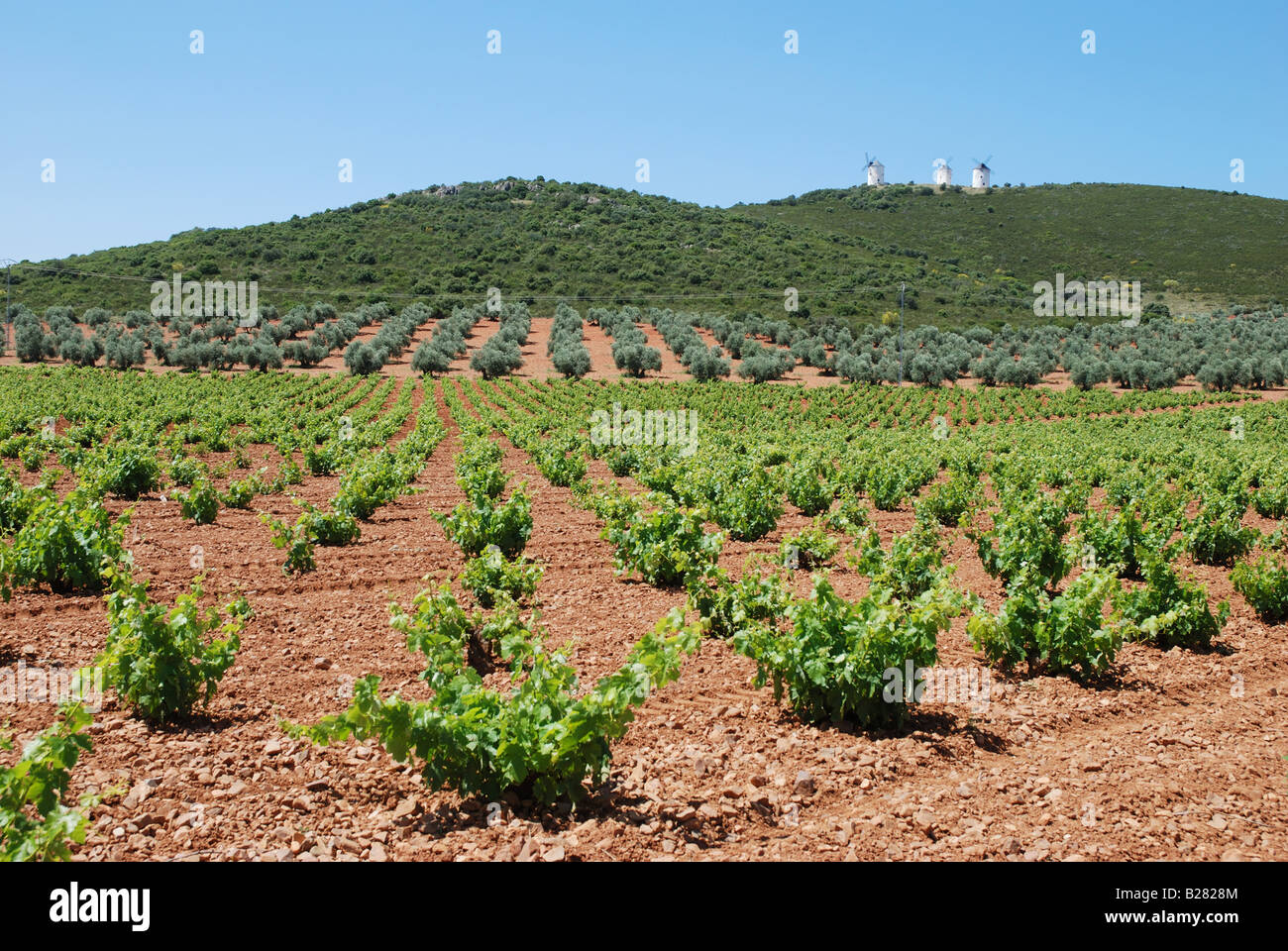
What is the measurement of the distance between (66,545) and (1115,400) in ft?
173

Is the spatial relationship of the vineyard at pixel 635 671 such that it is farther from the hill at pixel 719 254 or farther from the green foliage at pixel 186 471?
the hill at pixel 719 254

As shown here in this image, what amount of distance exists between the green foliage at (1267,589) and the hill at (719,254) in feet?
247

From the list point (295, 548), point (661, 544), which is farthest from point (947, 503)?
point (295, 548)

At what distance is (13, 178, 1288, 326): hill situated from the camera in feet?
288

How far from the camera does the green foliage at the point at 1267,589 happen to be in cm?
933

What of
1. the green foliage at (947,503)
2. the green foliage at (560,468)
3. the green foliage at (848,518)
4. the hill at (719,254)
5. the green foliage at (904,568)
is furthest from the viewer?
the hill at (719,254)

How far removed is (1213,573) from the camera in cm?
1187

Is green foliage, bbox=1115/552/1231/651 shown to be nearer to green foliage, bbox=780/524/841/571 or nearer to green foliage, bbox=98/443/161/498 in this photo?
green foliage, bbox=780/524/841/571

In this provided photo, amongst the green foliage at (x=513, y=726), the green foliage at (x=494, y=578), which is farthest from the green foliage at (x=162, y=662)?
the green foliage at (x=494, y=578)

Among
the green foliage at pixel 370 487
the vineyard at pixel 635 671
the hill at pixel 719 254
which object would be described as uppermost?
the hill at pixel 719 254

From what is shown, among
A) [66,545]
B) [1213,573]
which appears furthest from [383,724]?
[1213,573]

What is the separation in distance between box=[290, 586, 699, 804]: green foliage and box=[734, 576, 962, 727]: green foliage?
1.24 m

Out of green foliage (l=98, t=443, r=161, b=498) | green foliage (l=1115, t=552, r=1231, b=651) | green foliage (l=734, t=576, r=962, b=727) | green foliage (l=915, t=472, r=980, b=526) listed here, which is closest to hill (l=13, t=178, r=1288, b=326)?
green foliage (l=915, t=472, r=980, b=526)
